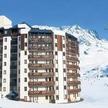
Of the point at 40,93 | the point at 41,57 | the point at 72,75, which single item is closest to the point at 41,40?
the point at 41,57

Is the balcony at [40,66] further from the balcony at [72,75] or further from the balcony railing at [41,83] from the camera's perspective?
the balcony at [72,75]

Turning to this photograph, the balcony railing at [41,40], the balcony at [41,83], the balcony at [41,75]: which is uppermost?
the balcony railing at [41,40]

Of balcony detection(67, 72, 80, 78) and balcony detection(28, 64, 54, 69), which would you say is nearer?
balcony detection(28, 64, 54, 69)

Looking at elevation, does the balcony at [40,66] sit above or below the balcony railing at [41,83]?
above

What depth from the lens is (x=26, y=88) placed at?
128375 mm

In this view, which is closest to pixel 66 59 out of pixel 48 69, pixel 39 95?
pixel 48 69

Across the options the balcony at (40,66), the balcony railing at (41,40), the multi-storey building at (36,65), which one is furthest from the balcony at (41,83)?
the balcony railing at (41,40)

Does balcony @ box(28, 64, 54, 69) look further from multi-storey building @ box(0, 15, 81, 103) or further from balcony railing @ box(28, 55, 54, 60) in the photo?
balcony railing @ box(28, 55, 54, 60)

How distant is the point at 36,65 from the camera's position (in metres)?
130

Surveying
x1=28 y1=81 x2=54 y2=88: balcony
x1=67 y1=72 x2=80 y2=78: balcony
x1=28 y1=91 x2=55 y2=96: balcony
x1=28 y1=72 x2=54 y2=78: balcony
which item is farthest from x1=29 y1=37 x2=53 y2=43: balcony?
x1=28 y1=91 x2=55 y2=96: balcony

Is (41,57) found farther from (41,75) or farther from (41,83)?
(41,83)

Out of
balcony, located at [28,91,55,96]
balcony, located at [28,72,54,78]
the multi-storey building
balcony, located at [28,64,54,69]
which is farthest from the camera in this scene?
balcony, located at [28,64,54,69]

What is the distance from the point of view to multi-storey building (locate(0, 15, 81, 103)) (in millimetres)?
129000

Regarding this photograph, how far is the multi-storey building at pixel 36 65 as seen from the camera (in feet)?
423
